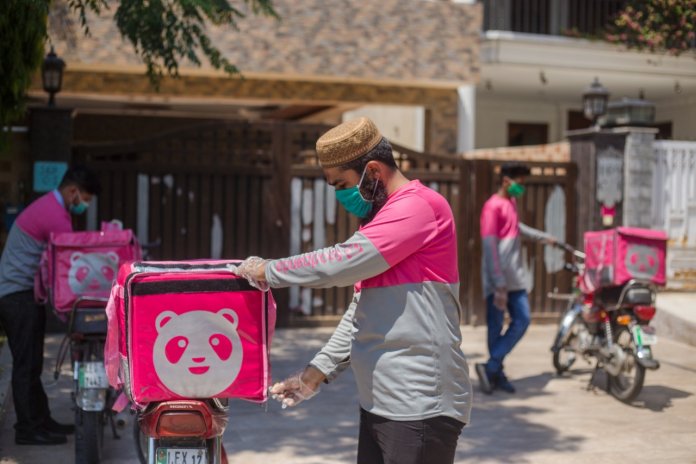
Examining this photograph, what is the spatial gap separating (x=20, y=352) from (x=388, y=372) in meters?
3.75

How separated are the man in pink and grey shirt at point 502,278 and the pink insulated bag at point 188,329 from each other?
483 cm

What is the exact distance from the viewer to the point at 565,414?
7.92 metres

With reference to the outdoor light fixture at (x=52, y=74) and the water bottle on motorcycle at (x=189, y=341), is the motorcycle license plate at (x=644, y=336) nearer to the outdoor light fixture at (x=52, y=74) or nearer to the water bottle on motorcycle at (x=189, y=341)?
the water bottle on motorcycle at (x=189, y=341)

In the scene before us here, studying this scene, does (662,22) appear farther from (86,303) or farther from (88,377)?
(88,377)

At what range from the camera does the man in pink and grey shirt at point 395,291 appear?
3.50 meters

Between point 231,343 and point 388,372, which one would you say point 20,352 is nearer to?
point 231,343

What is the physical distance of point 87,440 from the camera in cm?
601

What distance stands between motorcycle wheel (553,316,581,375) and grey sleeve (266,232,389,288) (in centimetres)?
614

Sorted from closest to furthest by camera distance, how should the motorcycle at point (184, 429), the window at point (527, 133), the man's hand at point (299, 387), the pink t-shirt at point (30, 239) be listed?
the man's hand at point (299, 387) → the motorcycle at point (184, 429) → the pink t-shirt at point (30, 239) → the window at point (527, 133)

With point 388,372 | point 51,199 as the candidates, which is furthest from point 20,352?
point 388,372

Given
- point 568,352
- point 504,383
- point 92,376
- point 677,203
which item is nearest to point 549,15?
point 677,203

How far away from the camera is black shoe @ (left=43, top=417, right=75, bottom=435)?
6.84 metres

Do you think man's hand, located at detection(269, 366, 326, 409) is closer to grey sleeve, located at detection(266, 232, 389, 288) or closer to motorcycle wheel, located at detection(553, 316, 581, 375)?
grey sleeve, located at detection(266, 232, 389, 288)

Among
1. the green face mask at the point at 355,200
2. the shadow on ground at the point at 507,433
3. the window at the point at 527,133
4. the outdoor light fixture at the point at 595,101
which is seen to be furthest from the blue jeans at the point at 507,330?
the window at the point at 527,133
